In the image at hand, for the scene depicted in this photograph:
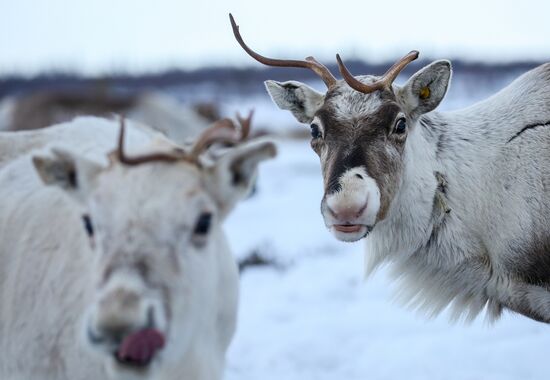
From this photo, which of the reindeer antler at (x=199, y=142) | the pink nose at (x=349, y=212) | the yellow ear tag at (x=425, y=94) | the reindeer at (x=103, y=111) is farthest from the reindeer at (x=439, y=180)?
the reindeer at (x=103, y=111)

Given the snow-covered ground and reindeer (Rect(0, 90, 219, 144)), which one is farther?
reindeer (Rect(0, 90, 219, 144))

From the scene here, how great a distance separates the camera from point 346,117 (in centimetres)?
382

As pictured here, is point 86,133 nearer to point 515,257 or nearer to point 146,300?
point 146,300

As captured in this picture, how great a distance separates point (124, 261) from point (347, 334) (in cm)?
317

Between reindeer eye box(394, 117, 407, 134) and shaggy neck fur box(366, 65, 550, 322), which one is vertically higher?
reindeer eye box(394, 117, 407, 134)

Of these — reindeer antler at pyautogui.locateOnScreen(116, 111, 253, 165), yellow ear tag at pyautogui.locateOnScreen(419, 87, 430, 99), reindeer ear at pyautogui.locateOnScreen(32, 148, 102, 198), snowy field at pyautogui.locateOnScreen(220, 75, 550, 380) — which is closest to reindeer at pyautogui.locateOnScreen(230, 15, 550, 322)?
yellow ear tag at pyautogui.locateOnScreen(419, 87, 430, 99)

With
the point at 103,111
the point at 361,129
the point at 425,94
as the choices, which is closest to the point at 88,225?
the point at 361,129

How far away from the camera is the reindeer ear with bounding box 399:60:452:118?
3945 mm

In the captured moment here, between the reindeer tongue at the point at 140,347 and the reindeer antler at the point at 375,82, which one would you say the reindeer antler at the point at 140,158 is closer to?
the reindeer tongue at the point at 140,347

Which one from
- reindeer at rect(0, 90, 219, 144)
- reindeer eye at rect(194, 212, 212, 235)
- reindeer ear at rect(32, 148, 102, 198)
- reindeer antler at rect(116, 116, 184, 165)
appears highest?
reindeer antler at rect(116, 116, 184, 165)

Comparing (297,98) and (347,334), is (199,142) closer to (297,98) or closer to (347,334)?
(297,98)

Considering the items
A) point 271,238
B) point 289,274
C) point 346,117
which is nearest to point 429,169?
point 346,117

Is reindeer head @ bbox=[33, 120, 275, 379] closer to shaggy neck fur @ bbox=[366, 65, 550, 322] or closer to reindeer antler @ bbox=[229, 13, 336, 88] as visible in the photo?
reindeer antler @ bbox=[229, 13, 336, 88]

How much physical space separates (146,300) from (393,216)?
2.06m
